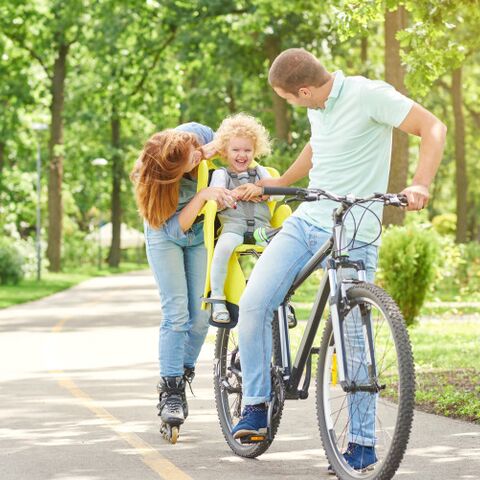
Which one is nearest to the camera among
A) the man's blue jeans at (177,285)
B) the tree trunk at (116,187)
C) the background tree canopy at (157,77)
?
the man's blue jeans at (177,285)

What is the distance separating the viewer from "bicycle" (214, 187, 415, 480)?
17.9ft

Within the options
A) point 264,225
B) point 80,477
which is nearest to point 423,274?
point 264,225

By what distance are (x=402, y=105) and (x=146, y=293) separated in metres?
26.5

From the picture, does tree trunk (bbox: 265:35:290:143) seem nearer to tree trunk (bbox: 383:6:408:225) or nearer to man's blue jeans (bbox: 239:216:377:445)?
tree trunk (bbox: 383:6:408:225)

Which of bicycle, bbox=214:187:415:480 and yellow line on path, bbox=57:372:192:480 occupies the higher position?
bicycle, bbox=214:187:415:480

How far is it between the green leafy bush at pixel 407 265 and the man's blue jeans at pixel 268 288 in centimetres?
1107

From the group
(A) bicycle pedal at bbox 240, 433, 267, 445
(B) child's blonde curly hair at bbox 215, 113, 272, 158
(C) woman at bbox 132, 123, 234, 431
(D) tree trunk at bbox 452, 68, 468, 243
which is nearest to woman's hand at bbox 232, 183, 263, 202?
(C) woman at bbox 132, 123, 234, 431

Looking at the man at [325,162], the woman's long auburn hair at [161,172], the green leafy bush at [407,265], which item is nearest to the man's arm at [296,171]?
the man at [325,162]

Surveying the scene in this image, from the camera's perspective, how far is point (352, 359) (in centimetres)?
590

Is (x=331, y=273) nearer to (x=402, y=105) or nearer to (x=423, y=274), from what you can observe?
(x=402, y=105)

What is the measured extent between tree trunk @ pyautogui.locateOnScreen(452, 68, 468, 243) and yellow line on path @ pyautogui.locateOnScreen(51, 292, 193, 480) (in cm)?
2845

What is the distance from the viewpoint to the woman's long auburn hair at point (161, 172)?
290 inches

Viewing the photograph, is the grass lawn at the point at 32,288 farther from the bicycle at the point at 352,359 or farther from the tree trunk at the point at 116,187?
the bicycle at the point at 352,359

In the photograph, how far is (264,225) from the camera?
7332 millimetres
